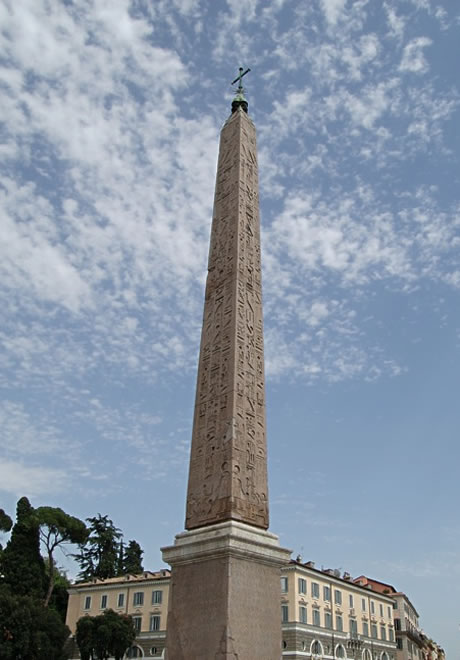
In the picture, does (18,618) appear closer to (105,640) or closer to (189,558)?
(105,640)

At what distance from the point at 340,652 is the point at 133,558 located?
20.9 meters

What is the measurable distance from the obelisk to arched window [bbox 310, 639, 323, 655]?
94.9 ft

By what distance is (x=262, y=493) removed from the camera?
790 cm

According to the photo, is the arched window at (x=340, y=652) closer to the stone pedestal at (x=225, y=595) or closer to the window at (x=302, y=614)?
the window at (x=302, y=614)

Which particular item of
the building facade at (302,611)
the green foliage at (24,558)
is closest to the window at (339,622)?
the building facade at (302,611)

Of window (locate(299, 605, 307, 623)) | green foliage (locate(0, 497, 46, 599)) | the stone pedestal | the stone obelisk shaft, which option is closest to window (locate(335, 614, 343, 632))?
window (locate(299, 605, 307, 623))

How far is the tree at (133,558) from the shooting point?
5109 centimetres

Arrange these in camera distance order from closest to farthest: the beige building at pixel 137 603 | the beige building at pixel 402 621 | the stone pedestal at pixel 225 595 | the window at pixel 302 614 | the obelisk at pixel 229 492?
1. the stone pedestal at pixel 225 595
2. the obelisk at pixel 229 492
3. the window at pixel 302 614
4. the beige building at pixel 137 603
5. the beige building at pixel 402 621

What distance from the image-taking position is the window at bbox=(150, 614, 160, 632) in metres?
35.6

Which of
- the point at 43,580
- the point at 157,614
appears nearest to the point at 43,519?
the point at 43,580

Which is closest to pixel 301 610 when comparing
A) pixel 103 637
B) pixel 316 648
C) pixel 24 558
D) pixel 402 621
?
pixel 316 648

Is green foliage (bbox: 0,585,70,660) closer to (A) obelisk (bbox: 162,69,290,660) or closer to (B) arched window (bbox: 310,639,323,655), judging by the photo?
(B) arched window (bbox: 310,639,323,655)

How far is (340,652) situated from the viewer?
36.0 m

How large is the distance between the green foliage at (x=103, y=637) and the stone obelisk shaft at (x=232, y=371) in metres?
26.6
